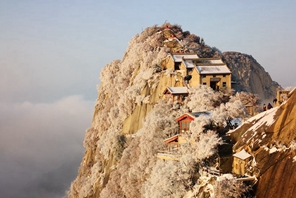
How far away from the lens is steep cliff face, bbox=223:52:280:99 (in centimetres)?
12191

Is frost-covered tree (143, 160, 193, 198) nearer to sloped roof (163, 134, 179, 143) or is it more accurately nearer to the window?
sloped roof (163, 134, 179, 143)

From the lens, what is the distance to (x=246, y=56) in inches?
5418

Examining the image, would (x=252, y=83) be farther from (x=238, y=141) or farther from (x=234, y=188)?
(x=234, y=188)

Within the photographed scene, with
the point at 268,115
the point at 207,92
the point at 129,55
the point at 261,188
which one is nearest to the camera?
the point at 261,188

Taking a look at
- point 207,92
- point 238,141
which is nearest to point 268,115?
point 238,141

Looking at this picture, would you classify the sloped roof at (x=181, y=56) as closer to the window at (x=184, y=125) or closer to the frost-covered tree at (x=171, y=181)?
the window at (x=184, y=125)

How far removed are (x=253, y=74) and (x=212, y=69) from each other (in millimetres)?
44059

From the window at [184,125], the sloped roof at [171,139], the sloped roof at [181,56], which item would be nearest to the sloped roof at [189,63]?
the sloped roof at [181,56]

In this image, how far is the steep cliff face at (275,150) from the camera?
44625 millimetres

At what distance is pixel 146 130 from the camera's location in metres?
82.9

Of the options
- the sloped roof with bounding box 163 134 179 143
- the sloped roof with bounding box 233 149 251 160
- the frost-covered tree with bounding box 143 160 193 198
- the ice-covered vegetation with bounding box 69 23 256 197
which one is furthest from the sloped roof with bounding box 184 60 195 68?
the sloped roof with bounding box 233 149 251 160

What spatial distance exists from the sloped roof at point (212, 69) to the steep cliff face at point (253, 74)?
30.5m

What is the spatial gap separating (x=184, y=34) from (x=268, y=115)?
76.0 m

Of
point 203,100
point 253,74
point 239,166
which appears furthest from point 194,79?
point 253,74
